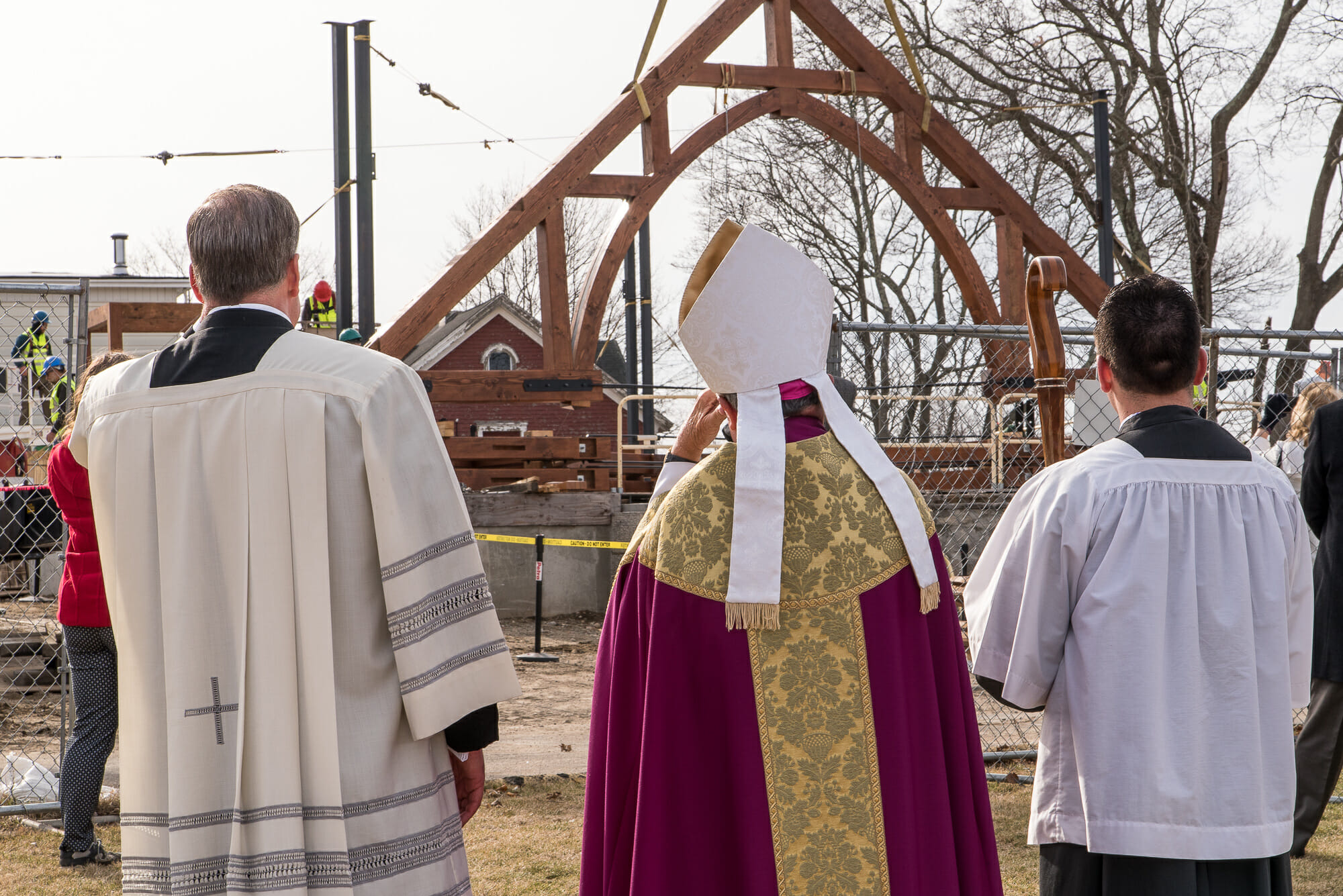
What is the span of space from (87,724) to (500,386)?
696 cm

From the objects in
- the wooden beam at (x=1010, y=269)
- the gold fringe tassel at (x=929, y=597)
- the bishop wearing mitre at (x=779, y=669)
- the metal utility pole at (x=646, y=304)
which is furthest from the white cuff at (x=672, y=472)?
the metal utility pole at (x=646, y=304)

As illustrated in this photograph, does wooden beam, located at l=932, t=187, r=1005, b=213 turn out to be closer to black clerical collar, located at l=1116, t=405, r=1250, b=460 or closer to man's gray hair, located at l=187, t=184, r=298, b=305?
black clerical collar, located at l=1116, t=405, r=1250, b=460

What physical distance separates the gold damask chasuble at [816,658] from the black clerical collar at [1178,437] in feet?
2.70

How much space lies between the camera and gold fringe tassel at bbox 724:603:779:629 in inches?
80.3

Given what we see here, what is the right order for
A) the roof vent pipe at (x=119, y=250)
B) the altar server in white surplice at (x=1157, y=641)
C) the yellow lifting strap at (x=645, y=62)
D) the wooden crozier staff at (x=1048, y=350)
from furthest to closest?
the roof vent pipe at (x=119, y=250), the yellow lifting strap at (x=645, y=62), the wooden crozier staff at (x=1048, y=350), the altar server in white surplice at (x=1157, y=641)

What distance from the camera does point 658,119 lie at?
11.1 meters

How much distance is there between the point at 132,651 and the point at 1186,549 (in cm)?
218

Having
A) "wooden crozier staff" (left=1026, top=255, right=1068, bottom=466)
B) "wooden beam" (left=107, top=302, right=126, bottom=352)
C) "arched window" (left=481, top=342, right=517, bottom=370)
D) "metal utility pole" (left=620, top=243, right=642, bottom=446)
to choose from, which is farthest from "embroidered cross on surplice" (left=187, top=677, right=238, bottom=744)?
"arched window" (left=481, top=342, right=517, bottom=370)

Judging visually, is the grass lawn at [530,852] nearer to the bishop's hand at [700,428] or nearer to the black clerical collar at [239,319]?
the bishop's hand at [700,428]

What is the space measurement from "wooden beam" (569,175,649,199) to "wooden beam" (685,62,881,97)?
105cm

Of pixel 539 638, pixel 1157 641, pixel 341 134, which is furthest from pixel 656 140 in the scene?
pixel 1157 641

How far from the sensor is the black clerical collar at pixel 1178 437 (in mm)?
2602

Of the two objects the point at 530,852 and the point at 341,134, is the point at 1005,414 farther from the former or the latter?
the point at 530,852

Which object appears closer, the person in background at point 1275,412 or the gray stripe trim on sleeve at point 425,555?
the gray stripe trim on sleeve at point 425,555
